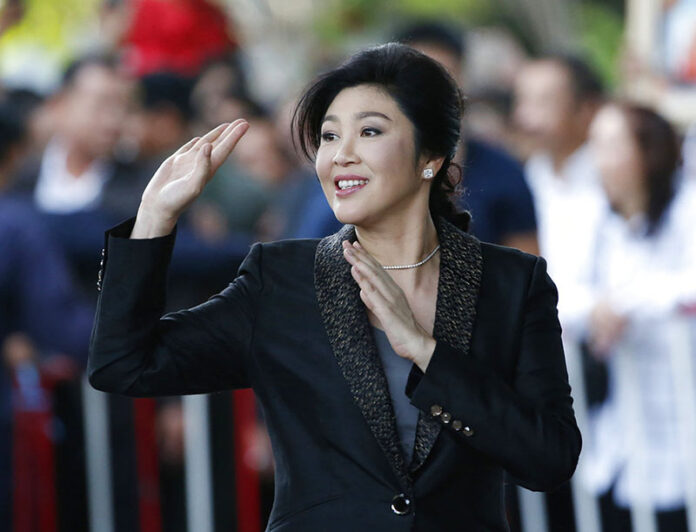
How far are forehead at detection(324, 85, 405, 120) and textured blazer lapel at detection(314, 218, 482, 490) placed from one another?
286mm

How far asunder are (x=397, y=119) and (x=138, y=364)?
2.52 feet

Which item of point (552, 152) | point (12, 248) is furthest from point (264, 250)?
point (552, 152)

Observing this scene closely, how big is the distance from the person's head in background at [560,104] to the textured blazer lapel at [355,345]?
442cm

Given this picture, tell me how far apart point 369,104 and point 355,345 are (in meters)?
0.53

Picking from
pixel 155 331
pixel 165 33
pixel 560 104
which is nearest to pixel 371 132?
pixel 155 331

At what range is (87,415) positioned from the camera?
558cm

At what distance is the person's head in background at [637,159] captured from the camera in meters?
5.77

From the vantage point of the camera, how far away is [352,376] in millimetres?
2924

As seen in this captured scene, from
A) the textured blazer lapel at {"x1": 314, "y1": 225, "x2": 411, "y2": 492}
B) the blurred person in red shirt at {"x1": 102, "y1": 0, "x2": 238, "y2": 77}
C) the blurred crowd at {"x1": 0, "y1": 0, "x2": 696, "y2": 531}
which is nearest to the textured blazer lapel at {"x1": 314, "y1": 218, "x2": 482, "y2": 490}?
the textured blazer lapel at {"x1": 314, "y1": 225, "x2": 411, "y2": 492}

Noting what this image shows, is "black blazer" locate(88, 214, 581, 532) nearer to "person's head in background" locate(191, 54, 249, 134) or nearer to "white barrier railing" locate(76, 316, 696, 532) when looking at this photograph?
"white barrier railing" locate(76, 316, 696, 532)

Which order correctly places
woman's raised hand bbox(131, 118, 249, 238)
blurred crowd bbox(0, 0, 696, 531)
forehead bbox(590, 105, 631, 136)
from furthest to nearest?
forehead bbox(590, 105, 631, 136) < blurred crowd bbox(0, 0, 696, 531) < woman's raised hand bbox(131, 118, 249, 238)

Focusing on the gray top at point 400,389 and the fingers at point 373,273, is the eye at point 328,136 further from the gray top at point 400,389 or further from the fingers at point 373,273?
the gray top at point 400,389

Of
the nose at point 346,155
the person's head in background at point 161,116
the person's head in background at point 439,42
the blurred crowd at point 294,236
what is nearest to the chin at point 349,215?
the nose at point 346,155

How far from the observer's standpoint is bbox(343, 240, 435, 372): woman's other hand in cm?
286
